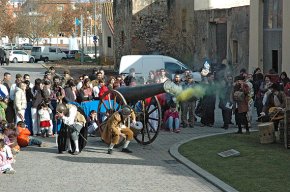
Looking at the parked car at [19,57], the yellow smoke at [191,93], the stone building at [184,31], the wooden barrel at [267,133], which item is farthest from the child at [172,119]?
the parked car at [19,57]

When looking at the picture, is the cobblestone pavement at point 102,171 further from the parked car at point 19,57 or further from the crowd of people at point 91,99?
the parked car at point 19,57

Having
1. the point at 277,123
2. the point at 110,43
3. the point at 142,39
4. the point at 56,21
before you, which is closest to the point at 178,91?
the point at 277,123

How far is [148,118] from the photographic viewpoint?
19797mm

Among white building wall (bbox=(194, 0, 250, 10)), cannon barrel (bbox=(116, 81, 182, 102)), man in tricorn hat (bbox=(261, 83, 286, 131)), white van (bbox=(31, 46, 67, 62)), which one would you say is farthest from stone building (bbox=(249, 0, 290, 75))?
white van (bbox=(31, 46, 67, 62))

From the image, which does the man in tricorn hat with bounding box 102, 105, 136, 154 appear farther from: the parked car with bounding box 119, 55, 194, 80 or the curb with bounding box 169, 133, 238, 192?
the parked car with bounding box 119, 55, 194, 80

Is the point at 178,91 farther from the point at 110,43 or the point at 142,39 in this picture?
the point at 110,43

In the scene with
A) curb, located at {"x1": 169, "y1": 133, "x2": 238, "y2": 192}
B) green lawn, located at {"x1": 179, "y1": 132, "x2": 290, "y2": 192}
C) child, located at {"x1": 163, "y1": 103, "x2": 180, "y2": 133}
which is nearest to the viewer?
curb, located at {"x1": 169, "y1": 133, "x2": 238, "y2": 192}

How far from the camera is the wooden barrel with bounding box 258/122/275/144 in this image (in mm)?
18906

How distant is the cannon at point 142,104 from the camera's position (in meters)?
18.9

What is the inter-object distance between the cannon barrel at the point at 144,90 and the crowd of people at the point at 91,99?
1160 millimetres

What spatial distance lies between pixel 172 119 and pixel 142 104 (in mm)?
2459

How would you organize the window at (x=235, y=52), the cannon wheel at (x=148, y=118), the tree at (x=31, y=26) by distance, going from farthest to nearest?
the tree at (x=31, y=26) < the window at (x=235, y=52) < the cannon wheel at (x=148, y=118)

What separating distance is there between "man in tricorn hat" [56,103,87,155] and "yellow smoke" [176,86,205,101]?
175 inches

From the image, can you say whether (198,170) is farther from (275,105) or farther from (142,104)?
(275,105)
